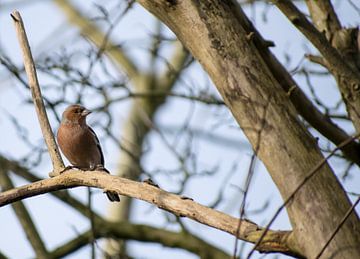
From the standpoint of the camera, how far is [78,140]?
24.1ft

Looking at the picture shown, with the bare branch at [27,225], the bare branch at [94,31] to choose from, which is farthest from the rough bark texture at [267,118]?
the bare branch at [94,31]

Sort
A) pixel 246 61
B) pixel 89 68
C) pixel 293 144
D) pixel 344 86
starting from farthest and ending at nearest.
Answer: pixel 89 68 → pixel 344 86 → pixel 246 61 → pixel 293 144

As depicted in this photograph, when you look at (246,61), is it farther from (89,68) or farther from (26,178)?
(26,178)

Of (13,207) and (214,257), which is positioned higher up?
(13,207)

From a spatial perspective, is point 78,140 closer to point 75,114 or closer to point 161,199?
point 75,114

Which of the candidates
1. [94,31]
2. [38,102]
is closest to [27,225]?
[38,102]

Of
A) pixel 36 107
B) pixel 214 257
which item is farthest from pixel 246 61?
pixel 214 257

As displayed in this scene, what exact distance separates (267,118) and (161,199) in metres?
0.84

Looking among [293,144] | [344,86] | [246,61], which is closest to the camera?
[293,144]

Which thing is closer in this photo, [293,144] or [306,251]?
[306,251]

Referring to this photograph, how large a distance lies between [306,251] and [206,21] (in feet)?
5.09

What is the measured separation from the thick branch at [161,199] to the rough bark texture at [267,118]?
17 centimetres

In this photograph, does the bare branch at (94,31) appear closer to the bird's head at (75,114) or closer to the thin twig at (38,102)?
the bird's head at (75,114)

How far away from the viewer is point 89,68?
7.61 m
